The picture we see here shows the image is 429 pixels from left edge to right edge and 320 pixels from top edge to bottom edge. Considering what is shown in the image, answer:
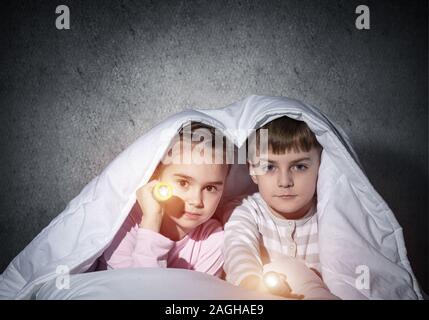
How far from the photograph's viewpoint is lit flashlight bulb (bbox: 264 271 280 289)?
0.75 metres

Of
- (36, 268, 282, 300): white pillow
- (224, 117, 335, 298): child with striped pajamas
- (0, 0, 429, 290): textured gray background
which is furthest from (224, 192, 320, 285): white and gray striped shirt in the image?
(0, 0, 429, 290): textured gray background

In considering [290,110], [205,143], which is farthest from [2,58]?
[290,110]

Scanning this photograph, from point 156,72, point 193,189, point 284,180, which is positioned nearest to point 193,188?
point 193,189

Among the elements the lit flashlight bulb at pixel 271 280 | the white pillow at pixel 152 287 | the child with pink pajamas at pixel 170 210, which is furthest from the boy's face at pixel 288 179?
the white pillow at pixel 152 287

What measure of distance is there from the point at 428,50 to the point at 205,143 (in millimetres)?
911

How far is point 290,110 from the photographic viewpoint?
2.93ft

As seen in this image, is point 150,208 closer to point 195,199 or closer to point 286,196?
point 195,199

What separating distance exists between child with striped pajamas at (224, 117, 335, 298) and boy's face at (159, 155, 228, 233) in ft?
0.34

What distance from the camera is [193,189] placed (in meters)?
0.88

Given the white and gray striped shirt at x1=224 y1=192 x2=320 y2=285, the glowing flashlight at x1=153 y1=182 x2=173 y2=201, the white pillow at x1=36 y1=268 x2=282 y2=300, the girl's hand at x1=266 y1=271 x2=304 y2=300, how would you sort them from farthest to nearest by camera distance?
the white and gray striped shirt at x1=224 y1=192 x2=320 y2=285
the glowing flashlight at x1=153 y1=182 x2=173 y2=201
the girl's hand at x1=266 y1=271 x2=304 y2=300
the white pillow at x1=36 y1=268 x2=282 y2=300

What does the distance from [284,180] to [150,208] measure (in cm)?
32

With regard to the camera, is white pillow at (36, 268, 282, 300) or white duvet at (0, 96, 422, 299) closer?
white pillow at (36, 268, 282, 300)

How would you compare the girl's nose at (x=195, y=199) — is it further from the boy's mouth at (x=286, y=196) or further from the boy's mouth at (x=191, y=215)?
the boy's mouth at (x=286, y=196)

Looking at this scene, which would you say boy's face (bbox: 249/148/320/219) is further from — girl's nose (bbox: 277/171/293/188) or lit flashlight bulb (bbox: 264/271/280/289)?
lit flashlight bulb (bbox: 264/271/280/289)
